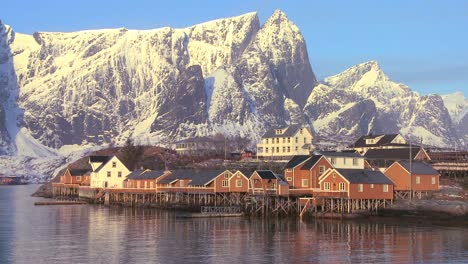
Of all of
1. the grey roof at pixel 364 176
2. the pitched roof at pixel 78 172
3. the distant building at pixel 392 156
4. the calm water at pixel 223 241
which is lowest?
the calm water at pixel 223 241

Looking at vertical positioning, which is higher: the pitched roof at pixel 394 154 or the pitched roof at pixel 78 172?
the pitched roof at pixel 394 154

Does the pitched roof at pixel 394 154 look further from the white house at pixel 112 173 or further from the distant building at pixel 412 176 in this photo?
the white house at pixel 112 173

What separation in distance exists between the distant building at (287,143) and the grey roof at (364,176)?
6177 centimetres

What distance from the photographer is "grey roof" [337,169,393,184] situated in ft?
294

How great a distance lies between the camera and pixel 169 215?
99062 millimetres

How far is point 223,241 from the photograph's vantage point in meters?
69.2

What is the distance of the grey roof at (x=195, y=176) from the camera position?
107 m

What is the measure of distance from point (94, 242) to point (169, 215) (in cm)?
2999

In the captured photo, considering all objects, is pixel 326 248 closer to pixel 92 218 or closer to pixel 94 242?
pixel 94 242

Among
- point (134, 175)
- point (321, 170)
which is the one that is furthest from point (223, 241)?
point (134, 175)

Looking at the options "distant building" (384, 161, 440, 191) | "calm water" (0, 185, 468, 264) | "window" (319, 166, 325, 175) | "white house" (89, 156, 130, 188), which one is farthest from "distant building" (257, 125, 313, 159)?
"calm water" (0, 185, 468, 264)

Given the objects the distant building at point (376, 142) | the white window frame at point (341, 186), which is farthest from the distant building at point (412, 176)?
the distant building at point (376, 142)

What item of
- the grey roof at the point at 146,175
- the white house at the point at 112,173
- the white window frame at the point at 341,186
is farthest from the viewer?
the white house at the point at 112,173

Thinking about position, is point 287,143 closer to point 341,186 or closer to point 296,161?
point 296,161
